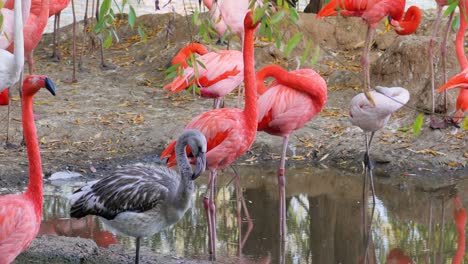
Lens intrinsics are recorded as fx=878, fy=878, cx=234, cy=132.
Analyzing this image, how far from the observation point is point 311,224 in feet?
19.0

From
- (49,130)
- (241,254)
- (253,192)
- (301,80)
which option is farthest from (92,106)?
(241,254)

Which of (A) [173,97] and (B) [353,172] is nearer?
(B) [353,172]

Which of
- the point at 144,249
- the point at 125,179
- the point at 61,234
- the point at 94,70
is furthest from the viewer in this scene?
the point at 94,70

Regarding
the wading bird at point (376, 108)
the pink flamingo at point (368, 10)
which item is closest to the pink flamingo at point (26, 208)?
the wading bird at point (376, 108)

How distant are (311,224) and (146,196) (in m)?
1.68

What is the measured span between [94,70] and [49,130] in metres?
2.03

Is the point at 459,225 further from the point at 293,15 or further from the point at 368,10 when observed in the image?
the point at 293,15

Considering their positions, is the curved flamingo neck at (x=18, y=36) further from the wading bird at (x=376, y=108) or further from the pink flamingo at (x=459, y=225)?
the pink flamingo at (x=459, y=225)

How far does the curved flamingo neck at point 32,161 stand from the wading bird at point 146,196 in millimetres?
511

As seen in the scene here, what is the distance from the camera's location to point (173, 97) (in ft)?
28.7

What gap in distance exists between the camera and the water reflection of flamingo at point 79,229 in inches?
217

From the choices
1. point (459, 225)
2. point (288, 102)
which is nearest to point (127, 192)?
point (288, 102)

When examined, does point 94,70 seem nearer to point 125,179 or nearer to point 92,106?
point 92,106

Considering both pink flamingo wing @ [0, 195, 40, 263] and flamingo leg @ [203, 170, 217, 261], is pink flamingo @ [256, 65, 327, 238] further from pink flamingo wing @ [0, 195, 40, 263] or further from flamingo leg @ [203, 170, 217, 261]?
pink flamingo wing @ [0, 195, 40, 263]
